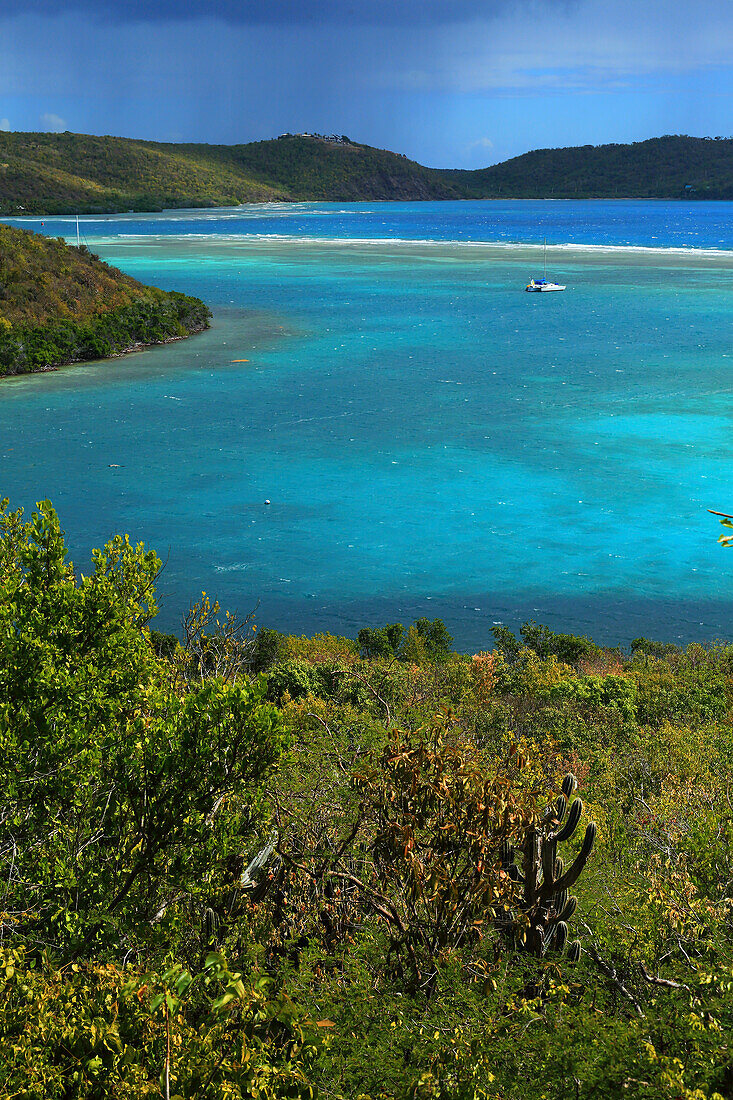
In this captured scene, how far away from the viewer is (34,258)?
50656 mm

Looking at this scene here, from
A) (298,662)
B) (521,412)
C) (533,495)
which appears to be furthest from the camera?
A: (521,412)

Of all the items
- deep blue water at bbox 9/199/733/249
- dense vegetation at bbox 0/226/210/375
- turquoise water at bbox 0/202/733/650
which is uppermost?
deep blue water at bbox 9/199/733/249

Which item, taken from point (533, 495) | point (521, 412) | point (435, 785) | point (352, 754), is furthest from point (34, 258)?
point (435, 785)

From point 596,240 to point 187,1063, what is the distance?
122 m

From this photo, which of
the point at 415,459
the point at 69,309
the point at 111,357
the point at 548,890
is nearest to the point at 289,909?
the point at 548,890

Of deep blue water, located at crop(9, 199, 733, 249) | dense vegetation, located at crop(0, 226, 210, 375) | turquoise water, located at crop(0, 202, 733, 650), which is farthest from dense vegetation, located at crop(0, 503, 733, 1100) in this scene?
deep blue water, located at crop(9, 199, 733, 249)

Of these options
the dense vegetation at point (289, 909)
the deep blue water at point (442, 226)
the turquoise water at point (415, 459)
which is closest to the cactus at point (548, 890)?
the dense vegetation at point (289, 909)

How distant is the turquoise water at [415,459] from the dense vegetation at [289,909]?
11574mm

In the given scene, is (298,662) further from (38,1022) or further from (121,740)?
(38,1022)

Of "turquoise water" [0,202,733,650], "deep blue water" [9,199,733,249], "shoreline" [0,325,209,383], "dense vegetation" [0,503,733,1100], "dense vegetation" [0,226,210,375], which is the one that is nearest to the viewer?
"dense vegetation" [0,503,733,1100]

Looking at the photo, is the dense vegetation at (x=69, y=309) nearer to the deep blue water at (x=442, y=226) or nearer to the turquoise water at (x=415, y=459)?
the turquoise water at (x=415, y=459)

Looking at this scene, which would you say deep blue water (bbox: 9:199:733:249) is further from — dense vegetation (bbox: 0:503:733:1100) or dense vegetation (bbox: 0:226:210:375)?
dense vegetation (bbox: 0:503:733:1100)

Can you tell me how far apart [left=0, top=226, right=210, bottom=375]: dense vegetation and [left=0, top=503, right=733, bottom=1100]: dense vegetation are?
36.8m

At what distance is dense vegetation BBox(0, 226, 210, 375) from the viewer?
4250 cm
